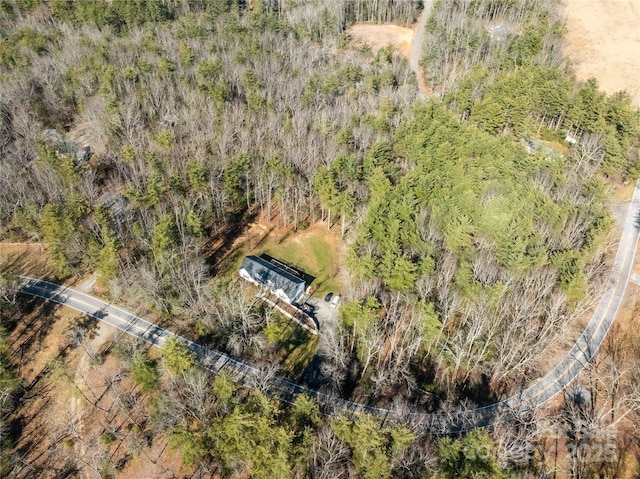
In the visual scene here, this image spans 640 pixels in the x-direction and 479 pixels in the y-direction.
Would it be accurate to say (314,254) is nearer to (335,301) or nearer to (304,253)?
(304,253)

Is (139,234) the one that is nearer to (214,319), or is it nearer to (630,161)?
(214,319)

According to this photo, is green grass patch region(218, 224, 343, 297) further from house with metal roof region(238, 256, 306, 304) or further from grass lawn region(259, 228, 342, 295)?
house with metal roof region(238, 256, 306, 304)

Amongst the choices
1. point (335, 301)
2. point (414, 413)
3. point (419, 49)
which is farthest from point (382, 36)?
point (414, 413)

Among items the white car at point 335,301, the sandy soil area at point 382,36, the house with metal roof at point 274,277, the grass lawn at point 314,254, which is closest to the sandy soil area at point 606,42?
the sandy soil area at point 382,36

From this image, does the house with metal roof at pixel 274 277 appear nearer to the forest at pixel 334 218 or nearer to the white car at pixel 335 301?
the forest at pixel 334 218

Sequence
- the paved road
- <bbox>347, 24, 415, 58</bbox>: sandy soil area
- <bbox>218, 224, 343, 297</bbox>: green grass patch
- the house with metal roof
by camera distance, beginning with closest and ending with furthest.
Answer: the paved road < the house with metal roof < <bbox>218, 224, 343, 297</bbox>: green grass patch < <bbox>347, 24, 415, 58</bbox>: sandy soil area

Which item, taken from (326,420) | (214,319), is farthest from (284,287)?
(326,420)

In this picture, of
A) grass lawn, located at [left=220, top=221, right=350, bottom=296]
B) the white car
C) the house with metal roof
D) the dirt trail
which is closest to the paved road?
the house with metal roof

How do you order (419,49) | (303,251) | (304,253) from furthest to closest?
(419,49) < (303,251) < (304,253)

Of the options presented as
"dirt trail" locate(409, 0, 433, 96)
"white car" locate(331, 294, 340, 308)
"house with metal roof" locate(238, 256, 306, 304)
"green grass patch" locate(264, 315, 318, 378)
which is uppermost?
"dirt trail" locate(409, 0, 433, 96)
